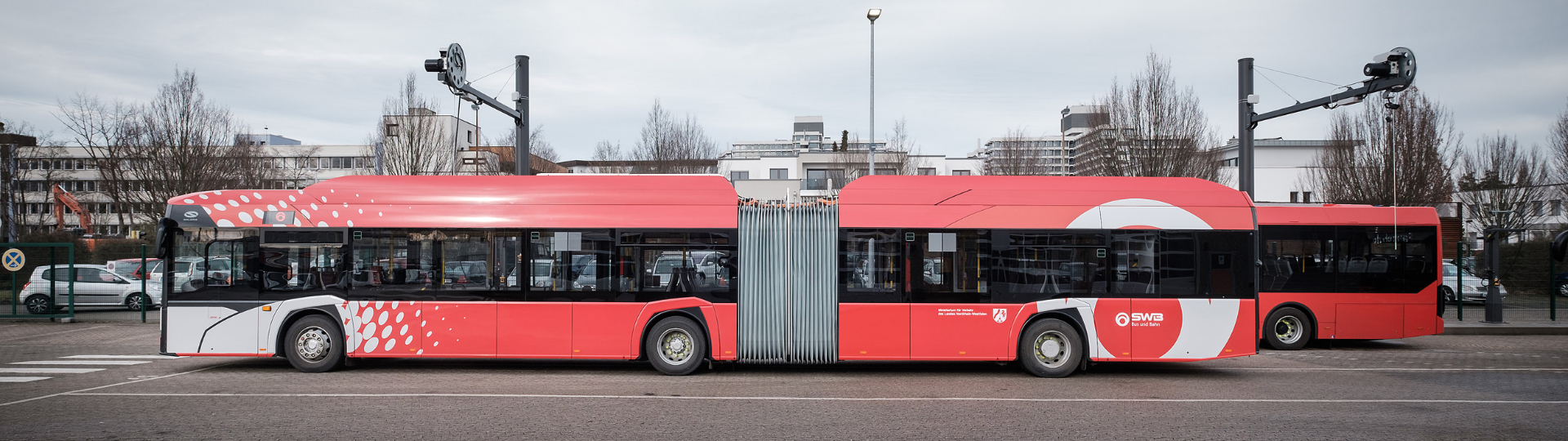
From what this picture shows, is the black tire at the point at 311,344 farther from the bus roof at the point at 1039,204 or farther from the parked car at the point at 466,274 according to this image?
the bus roof at the point at 1039,204

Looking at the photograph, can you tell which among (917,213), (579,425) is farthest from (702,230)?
(579,425)

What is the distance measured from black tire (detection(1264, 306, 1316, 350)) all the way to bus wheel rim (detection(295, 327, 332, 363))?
47.4 feet

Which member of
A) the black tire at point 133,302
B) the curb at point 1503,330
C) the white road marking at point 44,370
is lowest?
the curb at point 1503,330

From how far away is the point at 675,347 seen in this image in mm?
10016

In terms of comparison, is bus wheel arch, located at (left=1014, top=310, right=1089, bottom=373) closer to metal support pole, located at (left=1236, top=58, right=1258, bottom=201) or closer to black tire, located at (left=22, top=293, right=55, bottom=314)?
metal support pole, located at (left=1236, top=58, right=1258, bottom=201)

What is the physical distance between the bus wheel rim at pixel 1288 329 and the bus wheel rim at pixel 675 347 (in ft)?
33.2

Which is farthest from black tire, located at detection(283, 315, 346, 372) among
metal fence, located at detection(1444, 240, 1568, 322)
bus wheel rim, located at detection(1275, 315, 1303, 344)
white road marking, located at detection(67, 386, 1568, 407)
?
metal fence, located at detection(1444, 240, 1568, 322)

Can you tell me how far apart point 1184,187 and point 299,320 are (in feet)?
38.3

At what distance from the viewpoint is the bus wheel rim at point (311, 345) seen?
10.1 meters

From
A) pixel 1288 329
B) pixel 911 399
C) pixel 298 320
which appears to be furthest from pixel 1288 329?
pixel 298 320

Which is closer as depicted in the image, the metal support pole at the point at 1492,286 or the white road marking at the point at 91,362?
the white road marking at the point at 91,362

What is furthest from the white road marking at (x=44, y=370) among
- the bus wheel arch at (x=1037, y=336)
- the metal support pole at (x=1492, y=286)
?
the metal support pole at (x=1492, y=286)

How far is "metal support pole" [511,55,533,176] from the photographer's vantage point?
41.3 feet

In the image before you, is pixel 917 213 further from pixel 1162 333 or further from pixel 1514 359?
pixel 1514 359
